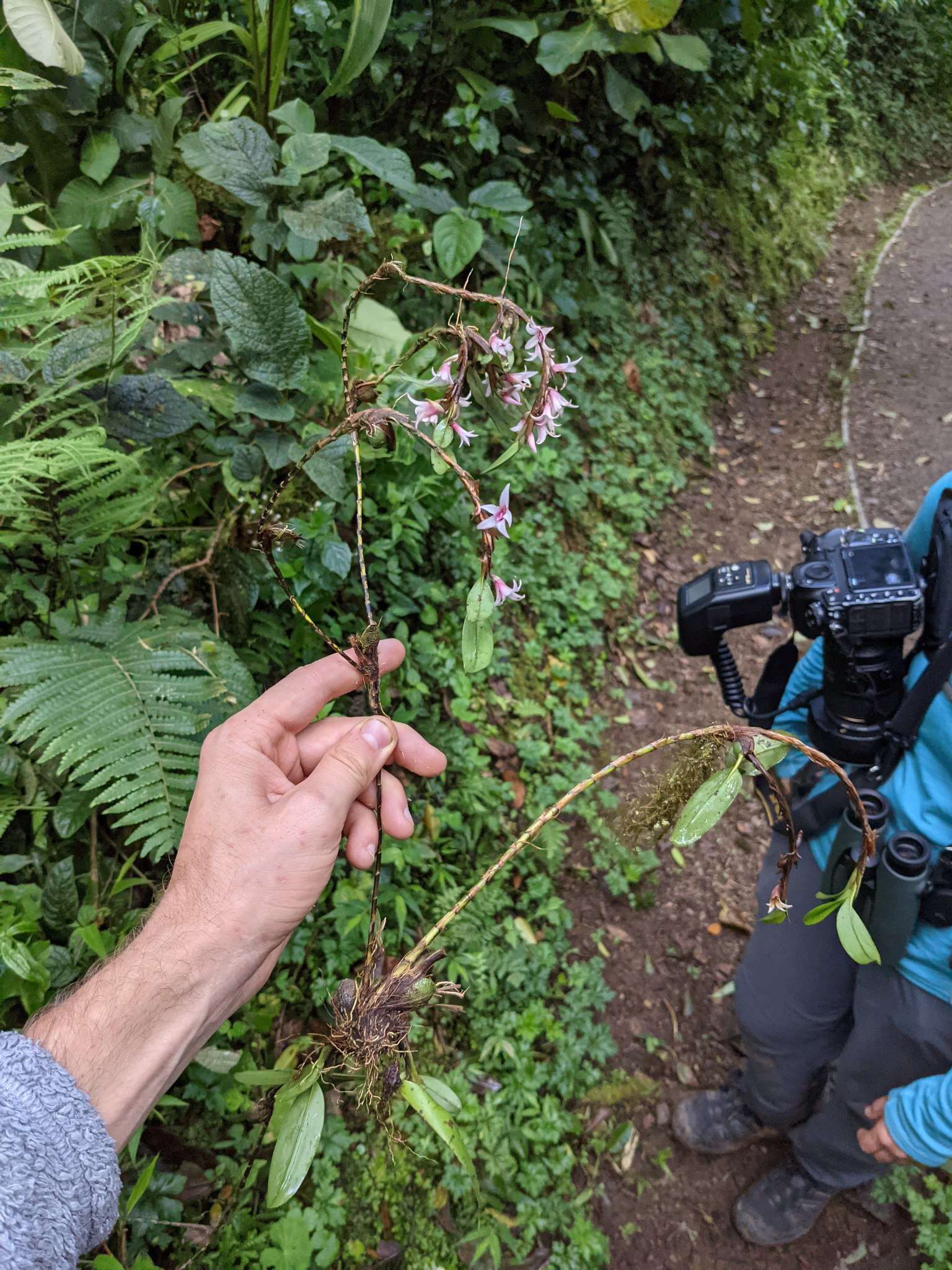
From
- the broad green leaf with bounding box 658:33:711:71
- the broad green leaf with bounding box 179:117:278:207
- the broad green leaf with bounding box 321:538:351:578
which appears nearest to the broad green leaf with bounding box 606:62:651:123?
the broad green leaf with bounding box 658:33:711:71

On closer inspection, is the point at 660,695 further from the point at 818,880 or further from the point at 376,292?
the point at 376,292

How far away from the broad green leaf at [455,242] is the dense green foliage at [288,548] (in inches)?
0.7

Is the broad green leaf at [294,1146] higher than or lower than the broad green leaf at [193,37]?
lower

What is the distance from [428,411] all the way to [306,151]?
1.82m

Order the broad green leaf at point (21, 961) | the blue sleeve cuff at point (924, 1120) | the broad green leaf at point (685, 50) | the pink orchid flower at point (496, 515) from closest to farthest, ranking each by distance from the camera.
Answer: the pink orchid flower at point (496, 515), the broad green leaf at point (21, 961), the blue sleeve cuff at point (924, 1120), the broad green leaf at point (685, 50)

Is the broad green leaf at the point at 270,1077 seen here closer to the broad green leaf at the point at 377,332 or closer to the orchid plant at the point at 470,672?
the orchid plant at the point at 470,672

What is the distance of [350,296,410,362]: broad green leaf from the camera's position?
105 inches

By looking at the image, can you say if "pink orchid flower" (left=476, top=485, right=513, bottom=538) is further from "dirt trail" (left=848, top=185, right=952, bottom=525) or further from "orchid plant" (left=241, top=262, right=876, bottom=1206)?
"dirt trail" (left=848, top=185, right=952, bottom=525)

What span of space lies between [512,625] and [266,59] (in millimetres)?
2247

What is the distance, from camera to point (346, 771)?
3.90 ft

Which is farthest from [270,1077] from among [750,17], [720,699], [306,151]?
[750,17]

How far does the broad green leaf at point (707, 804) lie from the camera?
0.90 m

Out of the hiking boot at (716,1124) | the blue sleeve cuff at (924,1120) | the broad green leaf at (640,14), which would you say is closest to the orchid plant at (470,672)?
the blue sleeve cuff at (924,1120)

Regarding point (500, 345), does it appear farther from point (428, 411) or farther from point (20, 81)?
point (20, 81)
